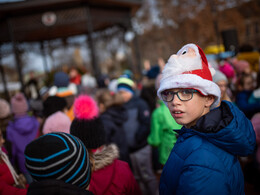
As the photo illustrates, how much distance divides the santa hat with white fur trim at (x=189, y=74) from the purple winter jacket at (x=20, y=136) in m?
2.78

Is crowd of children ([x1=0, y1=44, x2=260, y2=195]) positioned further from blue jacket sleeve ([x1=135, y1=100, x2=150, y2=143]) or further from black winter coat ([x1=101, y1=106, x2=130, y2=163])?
blue jacket sleeve ([x1=135, y1=100, x2=150, y2=143])

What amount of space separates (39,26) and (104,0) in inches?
98.1

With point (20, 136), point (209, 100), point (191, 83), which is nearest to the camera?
point (191, 83)

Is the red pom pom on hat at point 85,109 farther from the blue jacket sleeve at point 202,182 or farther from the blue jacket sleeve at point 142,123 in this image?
the blue jacket sleeve at point 142,123

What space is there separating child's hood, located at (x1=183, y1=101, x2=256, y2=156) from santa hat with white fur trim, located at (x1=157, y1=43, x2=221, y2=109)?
6.8 inches

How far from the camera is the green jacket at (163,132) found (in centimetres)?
316

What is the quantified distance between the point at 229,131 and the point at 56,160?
95 centimetres

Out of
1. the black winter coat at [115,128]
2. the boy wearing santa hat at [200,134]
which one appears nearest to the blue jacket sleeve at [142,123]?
the black winter coat at [115,128]

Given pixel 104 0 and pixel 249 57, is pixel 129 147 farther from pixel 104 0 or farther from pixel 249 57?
pixel 104 0

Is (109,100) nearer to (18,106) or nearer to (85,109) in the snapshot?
(85,109)

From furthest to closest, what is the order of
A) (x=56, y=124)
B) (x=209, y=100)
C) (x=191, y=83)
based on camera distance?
(x=56, y=124) < (x=209, y=100) < (x=191, y=83)

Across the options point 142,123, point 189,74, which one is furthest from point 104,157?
point 142,123

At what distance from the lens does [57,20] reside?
7.61m

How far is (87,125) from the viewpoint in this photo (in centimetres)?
201
